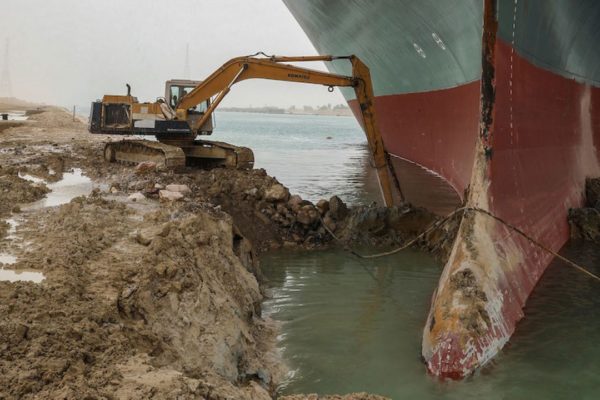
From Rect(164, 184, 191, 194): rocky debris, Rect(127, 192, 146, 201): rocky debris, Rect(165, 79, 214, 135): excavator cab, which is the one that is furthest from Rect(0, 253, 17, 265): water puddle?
Rect(165, 79, 214, 135): excavator cab

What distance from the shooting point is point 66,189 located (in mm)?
7688

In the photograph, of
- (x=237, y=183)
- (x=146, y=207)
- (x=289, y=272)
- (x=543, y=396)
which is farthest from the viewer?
(x=237, y=183)

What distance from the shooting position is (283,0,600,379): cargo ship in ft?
16.3

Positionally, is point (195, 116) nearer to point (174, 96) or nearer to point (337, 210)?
point (174, 96)

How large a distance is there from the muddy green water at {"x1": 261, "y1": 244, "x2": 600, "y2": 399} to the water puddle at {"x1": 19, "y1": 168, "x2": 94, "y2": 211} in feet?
9.15

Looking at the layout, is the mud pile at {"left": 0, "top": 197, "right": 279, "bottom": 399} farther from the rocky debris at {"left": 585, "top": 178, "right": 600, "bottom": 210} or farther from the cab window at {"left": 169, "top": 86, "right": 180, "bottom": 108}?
the rocky debris at {"left": 585, "top": 178, "right": 600, "bottom": 210}

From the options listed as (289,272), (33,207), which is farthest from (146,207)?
(289,272)

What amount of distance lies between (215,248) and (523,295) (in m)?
3.36

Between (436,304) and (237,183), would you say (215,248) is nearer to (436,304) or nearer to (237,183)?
(436,304)

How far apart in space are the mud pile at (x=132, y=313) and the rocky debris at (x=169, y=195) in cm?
78

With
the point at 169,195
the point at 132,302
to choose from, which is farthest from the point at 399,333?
the point at 169,195

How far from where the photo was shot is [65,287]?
3.50m

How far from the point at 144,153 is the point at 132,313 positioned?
737cm

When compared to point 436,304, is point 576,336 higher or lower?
lower
